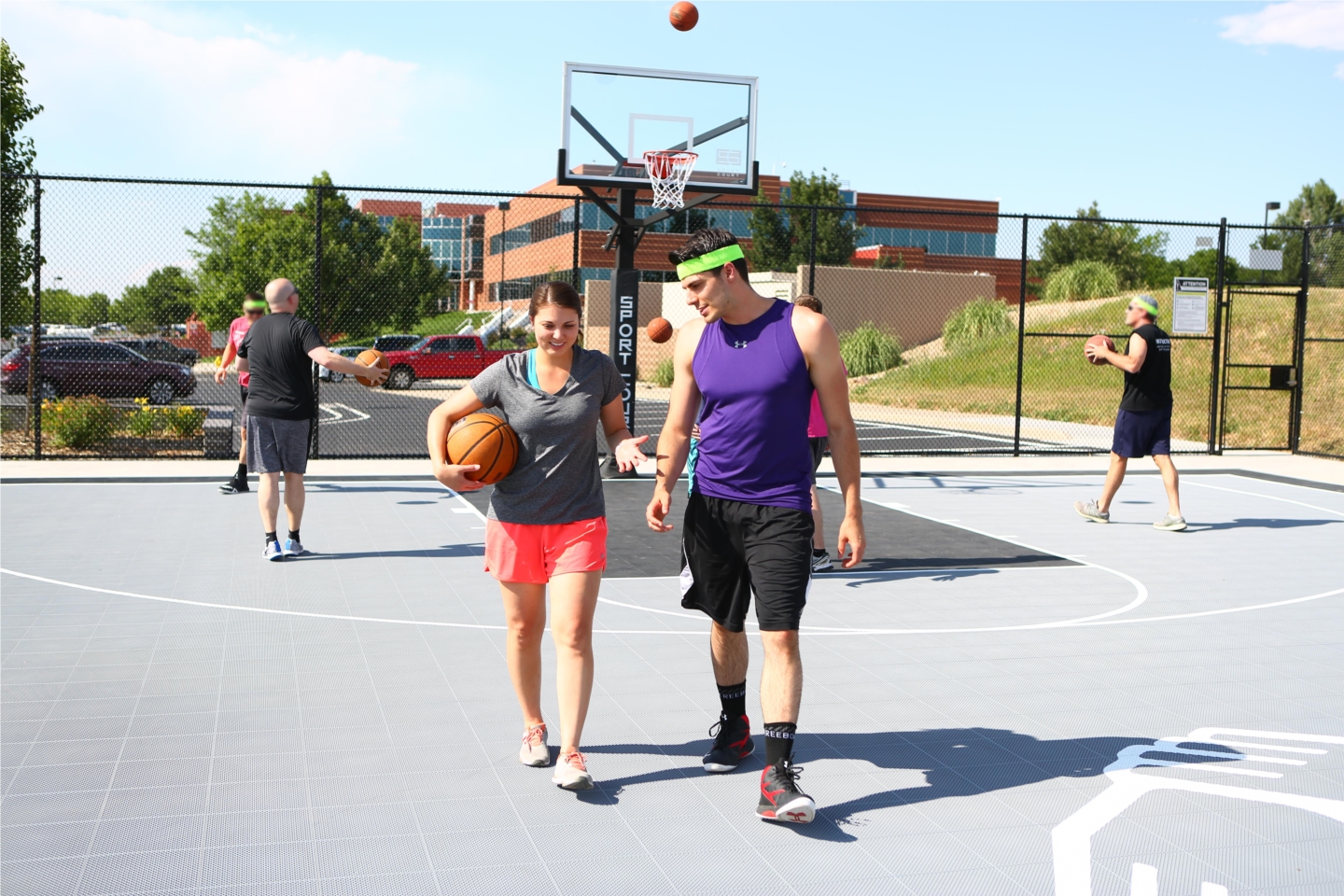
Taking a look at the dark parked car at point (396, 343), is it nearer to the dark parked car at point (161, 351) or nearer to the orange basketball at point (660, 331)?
the dark parked car at point (161, 351)

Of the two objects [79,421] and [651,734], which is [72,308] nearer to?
[79,421]

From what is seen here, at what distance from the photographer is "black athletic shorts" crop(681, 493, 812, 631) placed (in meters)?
4.29

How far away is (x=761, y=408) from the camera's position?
170 inches

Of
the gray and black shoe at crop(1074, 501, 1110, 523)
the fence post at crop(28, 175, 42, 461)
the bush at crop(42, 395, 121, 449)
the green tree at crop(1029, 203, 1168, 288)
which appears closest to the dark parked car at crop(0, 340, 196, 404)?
the bush at crop(42, 395, 121, 449)

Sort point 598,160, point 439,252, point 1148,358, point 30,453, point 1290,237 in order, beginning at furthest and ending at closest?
point 439,252 < point 1290,237 < point 30,453 < point 598,160 < point 1148,358

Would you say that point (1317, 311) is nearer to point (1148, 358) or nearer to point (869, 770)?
point (1148, 358)

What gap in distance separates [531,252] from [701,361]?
57.5 m

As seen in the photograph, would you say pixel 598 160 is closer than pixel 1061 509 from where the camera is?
No

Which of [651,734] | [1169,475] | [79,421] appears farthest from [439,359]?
[651,734]

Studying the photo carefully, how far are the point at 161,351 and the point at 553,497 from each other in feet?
73.7

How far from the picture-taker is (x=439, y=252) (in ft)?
351

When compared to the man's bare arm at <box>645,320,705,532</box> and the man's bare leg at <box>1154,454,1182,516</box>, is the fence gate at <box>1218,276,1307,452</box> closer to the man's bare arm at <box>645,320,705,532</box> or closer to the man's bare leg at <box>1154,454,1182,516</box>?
the man's bare leg at <box>1154,454,1182,516</box>

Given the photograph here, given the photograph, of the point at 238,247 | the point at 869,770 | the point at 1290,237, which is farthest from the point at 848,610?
the point at 238,247

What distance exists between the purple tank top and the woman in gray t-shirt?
0.36 m
